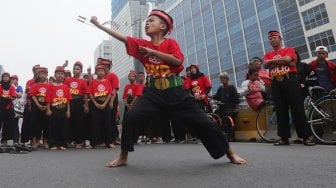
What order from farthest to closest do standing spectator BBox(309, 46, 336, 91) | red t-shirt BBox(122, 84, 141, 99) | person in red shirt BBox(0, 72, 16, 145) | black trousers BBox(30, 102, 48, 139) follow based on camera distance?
red t-shirt BBox(122, 84, 141, 99) → person in red shirt BBox(0, 72, 16, 145) → black trousers BBox(30, 102, 48, 139) → standing spectator BBox(309, 46, 336, 91)

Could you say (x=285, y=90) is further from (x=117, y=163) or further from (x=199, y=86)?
(x=117, y=163)

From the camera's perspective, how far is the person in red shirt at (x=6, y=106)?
25.9 feet

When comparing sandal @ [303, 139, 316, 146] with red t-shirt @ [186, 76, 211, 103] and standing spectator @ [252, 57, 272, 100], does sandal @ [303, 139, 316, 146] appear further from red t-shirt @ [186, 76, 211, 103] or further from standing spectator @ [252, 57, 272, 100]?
red t-shirt @ [186, 76, 211, 103]

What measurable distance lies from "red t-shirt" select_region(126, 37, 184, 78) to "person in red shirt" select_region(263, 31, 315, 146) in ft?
8.01

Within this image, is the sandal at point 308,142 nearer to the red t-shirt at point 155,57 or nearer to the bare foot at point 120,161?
the red t-shirt at point 155,57

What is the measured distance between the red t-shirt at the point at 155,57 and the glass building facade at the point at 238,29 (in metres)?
39.6

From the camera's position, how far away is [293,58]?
574cm

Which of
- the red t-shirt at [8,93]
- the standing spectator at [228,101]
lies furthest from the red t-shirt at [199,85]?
the red t-shirt at [8,93]

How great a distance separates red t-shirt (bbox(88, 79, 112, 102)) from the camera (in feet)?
24.4

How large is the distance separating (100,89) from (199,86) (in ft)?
7.66

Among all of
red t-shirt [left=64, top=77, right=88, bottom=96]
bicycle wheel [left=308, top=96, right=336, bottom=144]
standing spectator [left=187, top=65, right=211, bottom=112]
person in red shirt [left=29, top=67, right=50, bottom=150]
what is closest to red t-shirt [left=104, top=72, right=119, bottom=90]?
red t-shirt [left=64, top=77, right=88, bottom=96]

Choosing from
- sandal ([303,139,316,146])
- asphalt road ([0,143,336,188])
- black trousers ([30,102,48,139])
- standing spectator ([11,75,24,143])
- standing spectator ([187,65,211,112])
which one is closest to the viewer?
asphalt road ([0,143,336,188])

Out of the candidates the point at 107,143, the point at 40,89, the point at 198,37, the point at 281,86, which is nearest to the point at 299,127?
the point at 281,86

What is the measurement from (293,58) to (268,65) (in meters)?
0.39
